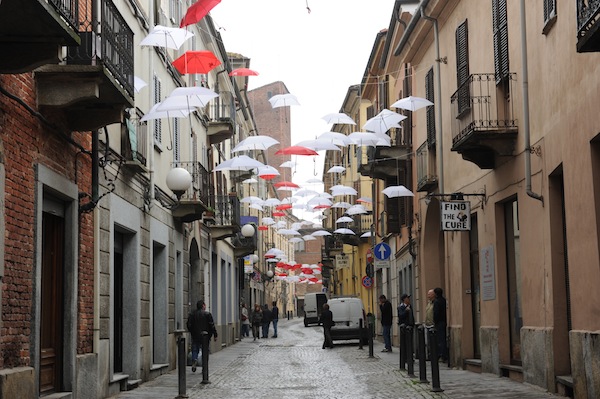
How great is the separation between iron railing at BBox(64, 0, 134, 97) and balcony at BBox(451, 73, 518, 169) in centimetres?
605

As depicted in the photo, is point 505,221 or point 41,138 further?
point 505,221

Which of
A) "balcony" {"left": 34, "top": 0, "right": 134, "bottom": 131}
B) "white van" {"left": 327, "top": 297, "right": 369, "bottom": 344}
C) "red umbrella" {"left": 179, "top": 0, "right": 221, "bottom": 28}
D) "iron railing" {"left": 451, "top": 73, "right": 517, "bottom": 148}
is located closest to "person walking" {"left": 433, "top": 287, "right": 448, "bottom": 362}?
"iron railing" {"left": 451, "top": 73, "right": 517, "bottom": 148}

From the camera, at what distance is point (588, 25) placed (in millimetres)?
9961

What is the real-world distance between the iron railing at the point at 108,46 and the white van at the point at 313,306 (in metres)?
48.4

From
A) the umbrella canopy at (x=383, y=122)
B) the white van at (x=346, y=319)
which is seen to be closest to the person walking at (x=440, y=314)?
Answer: the umbrella canopy at (x=383, y=122)

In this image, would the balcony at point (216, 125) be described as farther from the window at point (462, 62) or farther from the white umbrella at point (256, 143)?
the window at point (462, 62)

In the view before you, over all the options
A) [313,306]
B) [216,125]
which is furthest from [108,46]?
[313,306]

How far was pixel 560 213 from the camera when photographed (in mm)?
14586

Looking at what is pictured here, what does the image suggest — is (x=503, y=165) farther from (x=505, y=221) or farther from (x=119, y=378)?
(x=119, y=378)

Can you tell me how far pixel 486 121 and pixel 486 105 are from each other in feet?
1.87

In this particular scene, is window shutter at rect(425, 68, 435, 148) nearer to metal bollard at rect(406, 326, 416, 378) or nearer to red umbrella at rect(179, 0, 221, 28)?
metal bollard at rect(406, 326, 416, 378)

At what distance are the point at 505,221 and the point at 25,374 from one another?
1012 centimetres

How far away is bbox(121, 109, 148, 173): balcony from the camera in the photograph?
674 inches

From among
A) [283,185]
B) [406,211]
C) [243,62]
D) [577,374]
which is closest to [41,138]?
[577,374]
